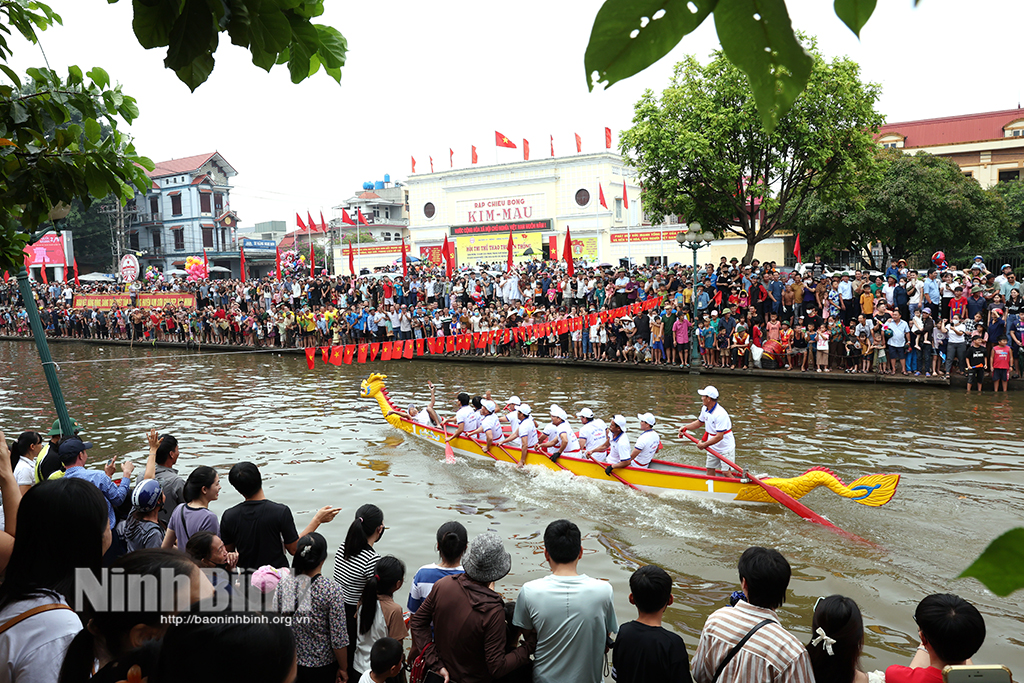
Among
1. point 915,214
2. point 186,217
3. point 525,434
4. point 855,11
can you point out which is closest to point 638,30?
point 855,11

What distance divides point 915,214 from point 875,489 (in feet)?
100

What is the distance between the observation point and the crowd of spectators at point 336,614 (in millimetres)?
2412

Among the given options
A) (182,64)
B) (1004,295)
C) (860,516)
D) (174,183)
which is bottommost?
(860,516)

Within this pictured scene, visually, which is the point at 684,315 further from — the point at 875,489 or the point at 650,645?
the point at 650,645

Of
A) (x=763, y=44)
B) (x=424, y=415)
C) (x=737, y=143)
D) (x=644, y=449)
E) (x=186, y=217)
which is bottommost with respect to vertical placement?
(x=424, y=415)

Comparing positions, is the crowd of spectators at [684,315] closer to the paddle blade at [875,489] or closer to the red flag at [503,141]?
the paddle blade at [875,489]

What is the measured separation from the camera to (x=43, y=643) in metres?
2.48

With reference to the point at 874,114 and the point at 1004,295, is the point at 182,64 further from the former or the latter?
the point at 874,114

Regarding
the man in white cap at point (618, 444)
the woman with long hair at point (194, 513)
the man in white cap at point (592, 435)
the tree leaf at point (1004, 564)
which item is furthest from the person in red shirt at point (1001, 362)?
the tree leaf at point (1004, 564)

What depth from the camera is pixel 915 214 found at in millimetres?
34312

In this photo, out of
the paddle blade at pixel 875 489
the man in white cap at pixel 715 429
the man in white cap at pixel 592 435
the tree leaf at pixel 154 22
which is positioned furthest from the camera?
the man in white cap at pixel 592 435

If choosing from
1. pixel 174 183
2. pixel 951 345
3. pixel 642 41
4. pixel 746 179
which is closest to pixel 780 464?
pixel 951 345

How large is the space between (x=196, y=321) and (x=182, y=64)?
36.4 m

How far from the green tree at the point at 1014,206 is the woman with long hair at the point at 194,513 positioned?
140ft
